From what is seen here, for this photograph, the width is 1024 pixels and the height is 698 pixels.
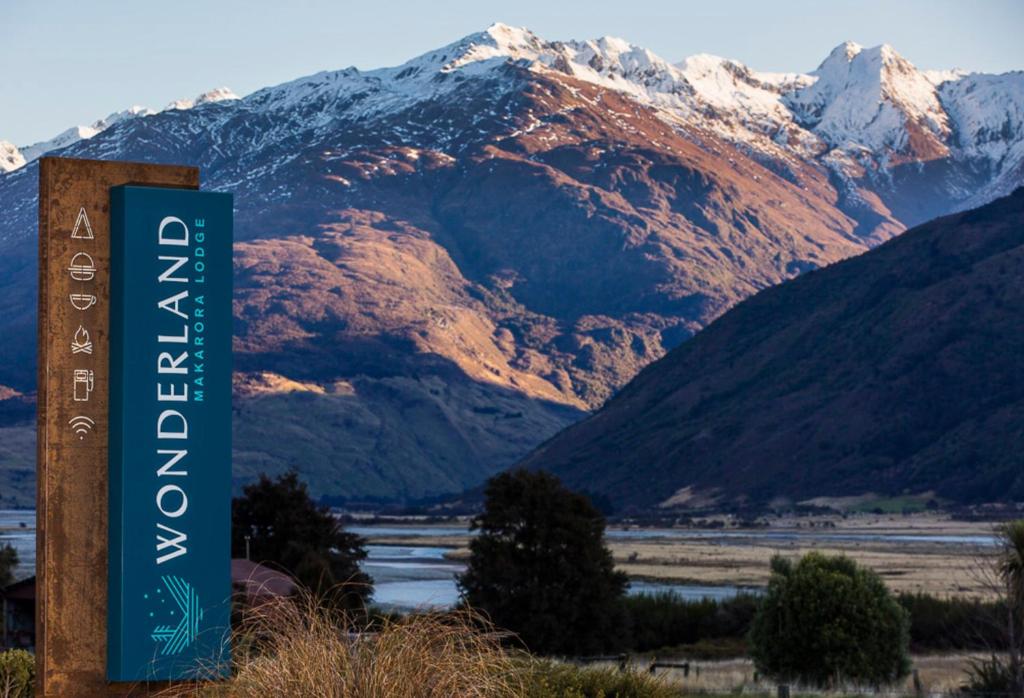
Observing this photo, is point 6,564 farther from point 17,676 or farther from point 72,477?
point 72,477

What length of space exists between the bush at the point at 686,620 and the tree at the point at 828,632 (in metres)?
17.5

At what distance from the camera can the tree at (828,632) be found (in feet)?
126

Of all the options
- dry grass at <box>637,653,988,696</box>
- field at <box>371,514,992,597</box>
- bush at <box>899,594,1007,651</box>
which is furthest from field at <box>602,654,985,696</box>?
field at <box>371,514,992,597</box>

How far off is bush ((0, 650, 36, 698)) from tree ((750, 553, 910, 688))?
2304 cm

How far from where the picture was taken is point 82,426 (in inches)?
580

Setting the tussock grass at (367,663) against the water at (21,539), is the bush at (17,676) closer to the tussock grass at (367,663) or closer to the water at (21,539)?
the tussock grass at (367,663)

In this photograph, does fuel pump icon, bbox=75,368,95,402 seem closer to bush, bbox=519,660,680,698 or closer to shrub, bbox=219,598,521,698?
shrub, bbox=219,598,521,698

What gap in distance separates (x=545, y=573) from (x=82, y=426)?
3546cm

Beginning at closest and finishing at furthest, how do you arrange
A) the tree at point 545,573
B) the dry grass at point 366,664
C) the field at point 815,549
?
the dry grass at point 366,664 < the tree at point 545,573 < the field at point 815,549

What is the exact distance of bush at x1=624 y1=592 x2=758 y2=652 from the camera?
5797 centimetres

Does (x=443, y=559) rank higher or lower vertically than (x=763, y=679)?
higher

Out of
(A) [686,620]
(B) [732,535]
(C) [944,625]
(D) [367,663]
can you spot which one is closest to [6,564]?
(A) [686,620]

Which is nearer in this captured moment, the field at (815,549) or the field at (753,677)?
the field at (753,677)

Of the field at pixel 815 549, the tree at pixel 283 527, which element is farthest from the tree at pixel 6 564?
the field at pixel 815 549
